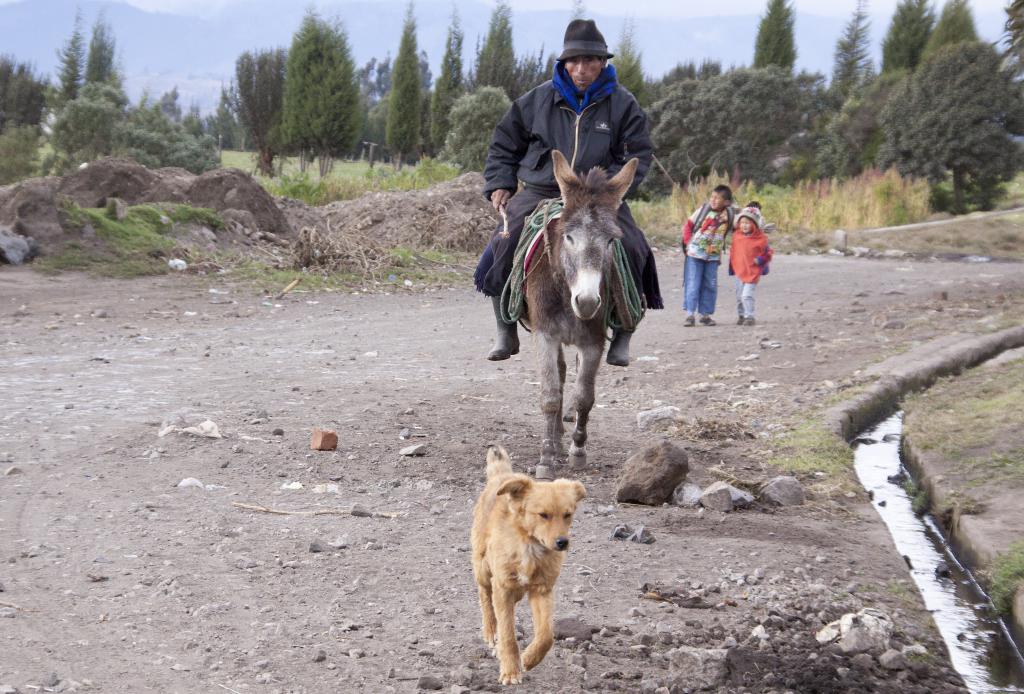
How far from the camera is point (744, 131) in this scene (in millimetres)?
40375

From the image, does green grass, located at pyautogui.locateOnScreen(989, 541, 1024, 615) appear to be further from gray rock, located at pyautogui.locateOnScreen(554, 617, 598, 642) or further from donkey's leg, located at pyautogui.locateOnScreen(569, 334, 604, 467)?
donkey's leg, located at pyautogui.locateOnScreen(569, 334, 604, 467)

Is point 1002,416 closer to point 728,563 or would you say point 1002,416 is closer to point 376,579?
point 728,563

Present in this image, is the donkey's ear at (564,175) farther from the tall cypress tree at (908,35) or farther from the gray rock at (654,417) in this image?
the tall cypress tree at (908,35)

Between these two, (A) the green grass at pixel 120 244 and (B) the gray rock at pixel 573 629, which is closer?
(B) the gray rock at pixel 573 629

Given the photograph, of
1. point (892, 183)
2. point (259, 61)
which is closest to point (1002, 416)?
point (892, 183)

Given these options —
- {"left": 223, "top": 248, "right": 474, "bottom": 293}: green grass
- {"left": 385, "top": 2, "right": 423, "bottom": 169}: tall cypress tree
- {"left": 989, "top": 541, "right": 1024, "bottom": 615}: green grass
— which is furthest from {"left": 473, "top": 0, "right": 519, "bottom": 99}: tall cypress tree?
{"left": 989, "top": 541, "right": 1024, "bottom": 615}: green grass

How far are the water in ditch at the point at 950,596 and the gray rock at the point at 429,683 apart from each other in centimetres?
234

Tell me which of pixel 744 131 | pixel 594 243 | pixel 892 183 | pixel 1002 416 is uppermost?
pixel 744 131

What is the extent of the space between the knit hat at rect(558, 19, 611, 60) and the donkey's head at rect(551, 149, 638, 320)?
0.86 metres

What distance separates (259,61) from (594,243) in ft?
132

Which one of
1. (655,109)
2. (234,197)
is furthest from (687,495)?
(655,109)

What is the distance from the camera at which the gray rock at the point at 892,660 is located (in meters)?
4.36

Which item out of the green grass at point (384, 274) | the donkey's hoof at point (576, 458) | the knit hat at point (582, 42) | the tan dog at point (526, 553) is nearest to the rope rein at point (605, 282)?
the donkey's hoof at point (576, 458)

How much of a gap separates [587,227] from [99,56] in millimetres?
46057
